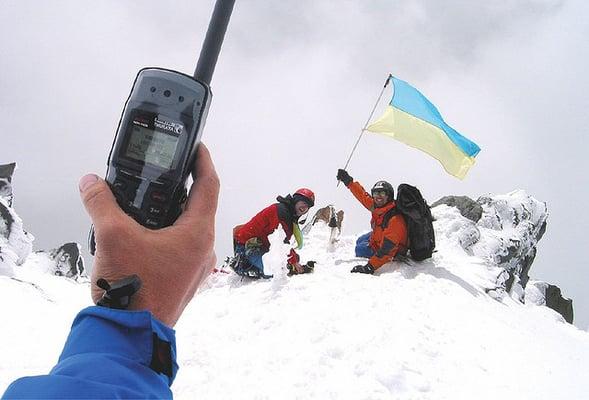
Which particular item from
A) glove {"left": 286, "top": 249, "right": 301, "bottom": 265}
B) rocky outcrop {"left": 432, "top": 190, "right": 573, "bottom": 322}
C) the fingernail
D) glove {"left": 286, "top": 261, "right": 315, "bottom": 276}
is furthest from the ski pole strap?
rocky outcrop {"left": 432, "top": 190, "right": 573, "bottom": 322}

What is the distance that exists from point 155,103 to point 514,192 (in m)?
25.6

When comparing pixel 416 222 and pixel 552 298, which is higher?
pixel 416 222

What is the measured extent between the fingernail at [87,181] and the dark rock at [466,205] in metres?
19.5

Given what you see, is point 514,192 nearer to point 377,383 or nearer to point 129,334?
point 377,383

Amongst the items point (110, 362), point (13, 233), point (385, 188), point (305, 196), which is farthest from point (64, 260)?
point (110, 362)

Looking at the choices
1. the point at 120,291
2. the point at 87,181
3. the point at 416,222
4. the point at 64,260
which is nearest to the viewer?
the point at 120,291

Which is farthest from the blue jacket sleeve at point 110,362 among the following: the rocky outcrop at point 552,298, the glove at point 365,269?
the rocky outcrop at point 552,298

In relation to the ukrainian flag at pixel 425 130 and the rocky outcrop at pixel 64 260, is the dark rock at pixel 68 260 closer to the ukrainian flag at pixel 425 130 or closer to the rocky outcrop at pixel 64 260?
the rocky outcrop at pixel 64 260

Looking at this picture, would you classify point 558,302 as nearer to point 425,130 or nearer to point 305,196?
point 425,130

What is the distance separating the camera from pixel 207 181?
1892 mm

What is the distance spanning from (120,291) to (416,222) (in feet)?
30.0

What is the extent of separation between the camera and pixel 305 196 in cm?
923

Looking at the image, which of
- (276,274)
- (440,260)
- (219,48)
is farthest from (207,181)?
(440,260)

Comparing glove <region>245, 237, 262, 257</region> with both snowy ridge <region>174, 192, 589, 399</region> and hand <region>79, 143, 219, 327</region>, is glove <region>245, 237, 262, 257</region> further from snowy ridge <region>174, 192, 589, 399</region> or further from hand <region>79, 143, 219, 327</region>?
hand <region>79, 143, 219, 327</region>
